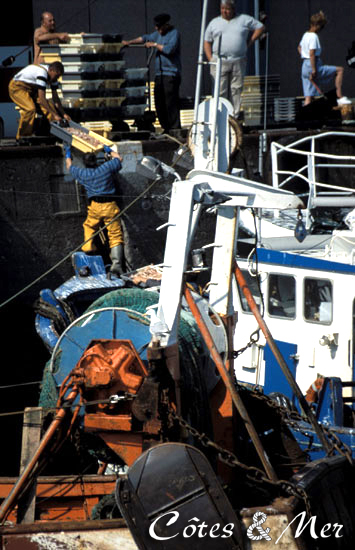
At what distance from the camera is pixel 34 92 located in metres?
15.0

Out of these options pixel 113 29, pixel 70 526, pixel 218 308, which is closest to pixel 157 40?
pixel 113 29

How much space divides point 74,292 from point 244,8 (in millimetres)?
8291

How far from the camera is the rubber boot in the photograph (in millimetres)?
14609

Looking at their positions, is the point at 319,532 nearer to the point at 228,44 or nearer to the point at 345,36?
the point at 228,44

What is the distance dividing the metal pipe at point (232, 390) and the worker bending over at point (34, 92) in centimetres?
803

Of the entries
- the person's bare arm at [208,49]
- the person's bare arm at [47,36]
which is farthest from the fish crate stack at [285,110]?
the person's bare arm at [47,36]

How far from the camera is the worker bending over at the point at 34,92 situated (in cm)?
1488

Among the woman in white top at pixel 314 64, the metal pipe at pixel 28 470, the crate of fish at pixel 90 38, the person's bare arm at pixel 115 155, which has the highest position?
the crate of fish at pixel 90 38

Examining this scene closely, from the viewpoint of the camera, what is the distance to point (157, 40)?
1603 cm

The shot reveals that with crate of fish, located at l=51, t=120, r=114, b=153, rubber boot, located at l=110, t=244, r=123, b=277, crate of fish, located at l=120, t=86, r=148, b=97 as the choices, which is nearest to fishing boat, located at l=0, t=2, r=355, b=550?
Answer: rubber boot, located at l=110, t=244, r=123, b=277

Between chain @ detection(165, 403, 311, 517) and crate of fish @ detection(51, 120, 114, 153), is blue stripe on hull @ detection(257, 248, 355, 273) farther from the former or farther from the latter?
crate of fish @ detection(51, 120, 114, 153)

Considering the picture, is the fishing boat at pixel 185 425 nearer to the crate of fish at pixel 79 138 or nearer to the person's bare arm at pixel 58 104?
the crate of fish at pixel 79 138

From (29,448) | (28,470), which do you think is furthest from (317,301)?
(28,470)

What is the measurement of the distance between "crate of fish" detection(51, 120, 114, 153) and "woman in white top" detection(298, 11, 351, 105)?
14.6 feet
